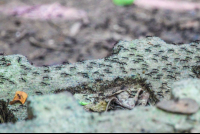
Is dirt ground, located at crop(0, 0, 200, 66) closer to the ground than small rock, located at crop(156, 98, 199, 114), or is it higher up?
higher up

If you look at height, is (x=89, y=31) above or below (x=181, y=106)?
above

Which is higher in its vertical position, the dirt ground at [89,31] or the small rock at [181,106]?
the dirt ground at [89,31]

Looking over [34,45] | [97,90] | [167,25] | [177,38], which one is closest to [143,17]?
[167,25]

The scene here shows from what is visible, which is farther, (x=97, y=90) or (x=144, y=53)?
(x=144, y=53)

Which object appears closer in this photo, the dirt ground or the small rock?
the small rock

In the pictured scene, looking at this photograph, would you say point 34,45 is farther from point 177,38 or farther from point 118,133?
point 118,133

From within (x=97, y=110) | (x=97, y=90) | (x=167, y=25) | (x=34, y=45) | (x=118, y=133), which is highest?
(x=167, y=25)

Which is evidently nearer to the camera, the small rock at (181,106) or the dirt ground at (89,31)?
the small rock at (181,106)

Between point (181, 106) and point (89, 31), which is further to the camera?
point (89, 31)
